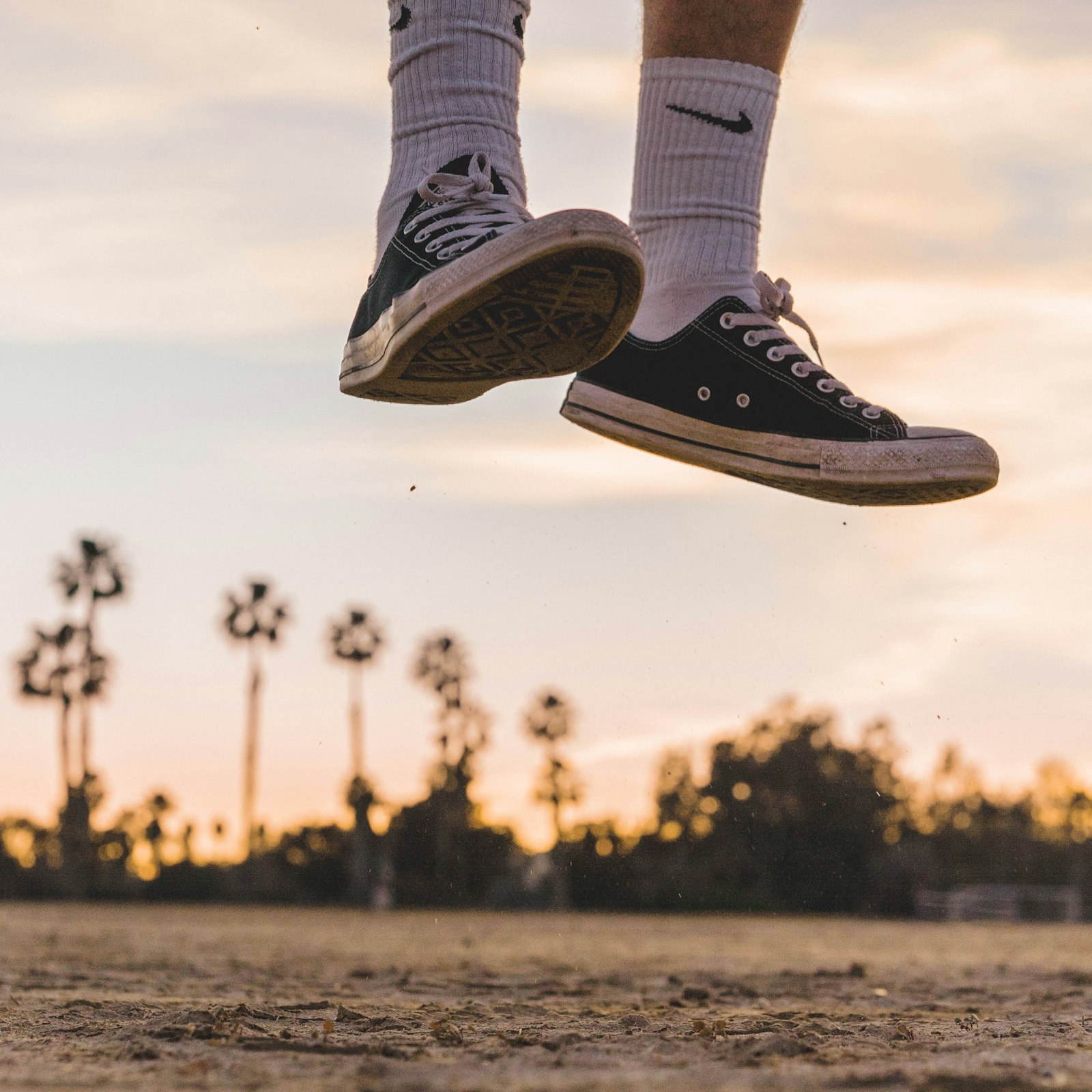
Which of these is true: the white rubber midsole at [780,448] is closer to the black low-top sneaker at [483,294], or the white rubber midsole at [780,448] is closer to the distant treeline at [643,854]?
the black low-top sneaker at [483,294]

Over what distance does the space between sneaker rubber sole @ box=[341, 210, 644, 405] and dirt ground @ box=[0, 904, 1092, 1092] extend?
1.17m

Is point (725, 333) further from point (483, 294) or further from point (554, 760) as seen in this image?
point (554, 760)

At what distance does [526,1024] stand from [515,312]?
5.00 ft

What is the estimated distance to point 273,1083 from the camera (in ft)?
6.55

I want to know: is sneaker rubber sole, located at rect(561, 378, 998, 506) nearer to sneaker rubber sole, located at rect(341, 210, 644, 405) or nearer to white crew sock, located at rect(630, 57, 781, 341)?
white crew sock, located at rect(630, 57, 781, 341)

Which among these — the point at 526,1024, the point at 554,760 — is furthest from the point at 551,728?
the point at 526,1024

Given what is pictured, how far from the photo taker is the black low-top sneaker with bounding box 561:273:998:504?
2.94 m

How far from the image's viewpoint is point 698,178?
3230mm

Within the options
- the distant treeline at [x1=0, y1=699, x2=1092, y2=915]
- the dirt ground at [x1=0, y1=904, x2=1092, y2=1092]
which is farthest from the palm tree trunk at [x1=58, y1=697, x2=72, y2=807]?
the dirt ground at [x1=0, y1=904, x2=1092, y2=1092]

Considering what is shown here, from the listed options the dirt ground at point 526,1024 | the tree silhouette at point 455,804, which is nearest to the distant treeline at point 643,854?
the tree silhouette at point 455,804

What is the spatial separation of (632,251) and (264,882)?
49.7 m

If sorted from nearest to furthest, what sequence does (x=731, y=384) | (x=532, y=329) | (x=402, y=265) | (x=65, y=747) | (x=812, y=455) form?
1. (x=532, y=329)
2. (x=402, y=265)
3. (x=812, y=455)
4. (x=731, y=384)
5. (x=65, y=747)

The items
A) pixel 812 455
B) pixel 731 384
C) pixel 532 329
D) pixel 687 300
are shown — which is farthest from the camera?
pixel 687 300

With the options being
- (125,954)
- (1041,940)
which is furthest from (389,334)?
(1041,940)
